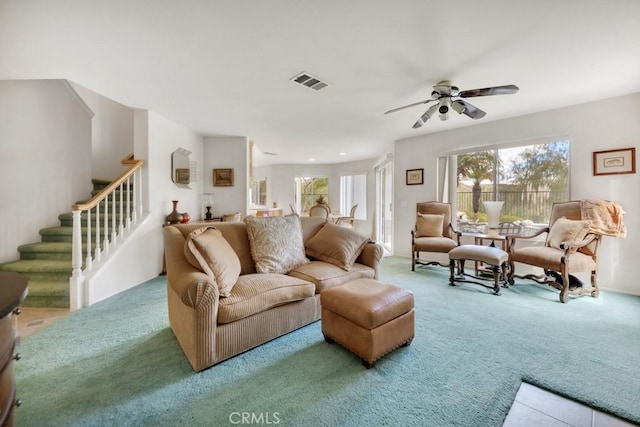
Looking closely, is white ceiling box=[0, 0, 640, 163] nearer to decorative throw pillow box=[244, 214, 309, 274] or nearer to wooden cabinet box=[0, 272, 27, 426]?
decorative throw pillow box=[244, 214, 309, 274]

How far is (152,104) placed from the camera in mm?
3365

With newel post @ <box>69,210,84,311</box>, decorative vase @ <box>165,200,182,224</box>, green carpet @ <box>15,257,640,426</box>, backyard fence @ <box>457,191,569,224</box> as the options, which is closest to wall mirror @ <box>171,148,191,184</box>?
decorative vase @ <box>165,200,182,224</box>

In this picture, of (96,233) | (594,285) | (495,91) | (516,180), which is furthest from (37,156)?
(594,285)

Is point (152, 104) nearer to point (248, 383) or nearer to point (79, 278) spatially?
point (79, 278)

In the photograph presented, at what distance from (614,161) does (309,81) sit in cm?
385

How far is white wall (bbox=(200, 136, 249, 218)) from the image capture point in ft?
16.4

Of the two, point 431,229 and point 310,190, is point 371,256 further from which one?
point 310,190

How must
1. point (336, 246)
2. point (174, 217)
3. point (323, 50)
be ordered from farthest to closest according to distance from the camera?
point (174, 217) < point (336, 246) < point (323, 50)

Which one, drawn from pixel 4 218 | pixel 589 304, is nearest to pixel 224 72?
pixel 4 218

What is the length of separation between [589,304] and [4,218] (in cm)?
664

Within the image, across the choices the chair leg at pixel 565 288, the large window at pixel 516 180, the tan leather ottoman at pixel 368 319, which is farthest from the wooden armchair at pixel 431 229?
the tan leather ottoman at pixel 368 319

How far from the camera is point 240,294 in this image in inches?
70.1

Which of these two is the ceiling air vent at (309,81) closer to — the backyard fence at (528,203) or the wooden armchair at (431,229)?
the wooden armchair at (431,229)

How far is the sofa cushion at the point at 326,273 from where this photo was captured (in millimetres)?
2219
